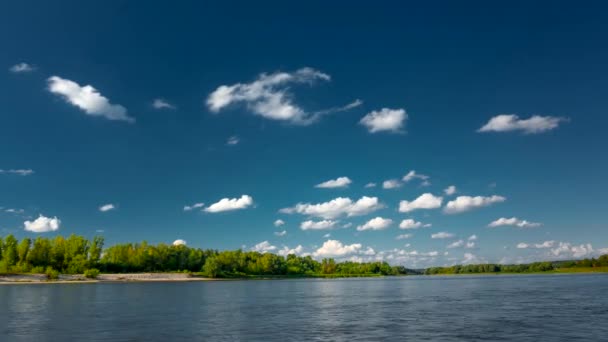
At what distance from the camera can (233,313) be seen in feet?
238

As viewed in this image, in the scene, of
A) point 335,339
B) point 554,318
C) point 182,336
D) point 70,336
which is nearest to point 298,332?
point 335,339

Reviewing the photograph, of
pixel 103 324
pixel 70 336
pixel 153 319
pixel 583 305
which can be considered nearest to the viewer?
pixel 70 336

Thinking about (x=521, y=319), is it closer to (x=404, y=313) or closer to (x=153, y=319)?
(x=404, y=313)

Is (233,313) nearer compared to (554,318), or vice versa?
(554,318)

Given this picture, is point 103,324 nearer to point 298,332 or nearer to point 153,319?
point 153,319

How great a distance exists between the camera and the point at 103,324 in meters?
57.3

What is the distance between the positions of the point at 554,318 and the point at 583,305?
22.2 meters

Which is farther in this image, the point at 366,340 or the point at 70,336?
the point at 70,336

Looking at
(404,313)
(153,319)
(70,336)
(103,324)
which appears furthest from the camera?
(404,313)

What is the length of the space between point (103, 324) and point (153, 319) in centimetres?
776

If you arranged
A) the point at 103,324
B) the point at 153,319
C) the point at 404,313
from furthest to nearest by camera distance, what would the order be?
the point at 404,313, the point at 153,319, the point at 103,324

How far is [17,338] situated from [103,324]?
11809mm

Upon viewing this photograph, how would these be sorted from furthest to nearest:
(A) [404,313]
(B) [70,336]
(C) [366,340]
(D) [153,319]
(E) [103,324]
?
(A) [404,313] < (D) [153,319] < (E) [103,324] < (B) [70,336] < (C) [366,340]

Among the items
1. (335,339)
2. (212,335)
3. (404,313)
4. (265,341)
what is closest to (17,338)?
(212,335)
